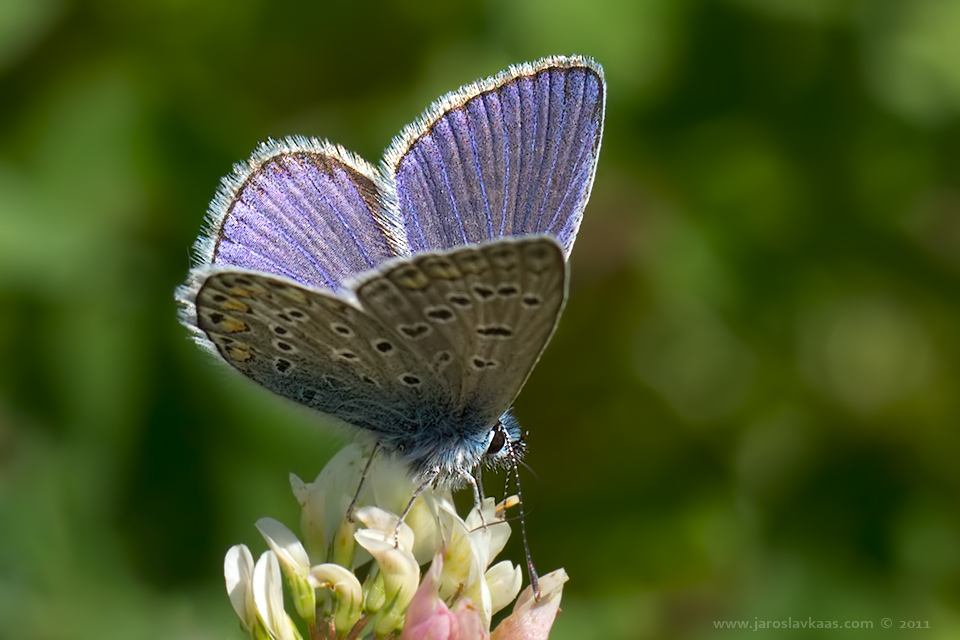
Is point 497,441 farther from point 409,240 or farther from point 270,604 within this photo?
point 270,604

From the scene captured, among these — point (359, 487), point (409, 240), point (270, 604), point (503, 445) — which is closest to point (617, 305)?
point (503, 445)

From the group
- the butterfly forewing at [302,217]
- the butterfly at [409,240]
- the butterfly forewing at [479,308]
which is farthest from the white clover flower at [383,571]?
the butterfly forewing at [302,217]

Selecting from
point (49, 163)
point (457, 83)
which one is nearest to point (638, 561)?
point (457, 83)

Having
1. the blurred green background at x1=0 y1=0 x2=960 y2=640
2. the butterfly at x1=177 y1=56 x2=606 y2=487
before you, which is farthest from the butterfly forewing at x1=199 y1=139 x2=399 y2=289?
the blurred green background at x1=0 y1=0 x2=960 y2=640

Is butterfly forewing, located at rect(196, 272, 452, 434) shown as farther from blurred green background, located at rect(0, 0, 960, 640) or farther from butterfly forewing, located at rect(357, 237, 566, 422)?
blurred green background, located at rect(0, 0, 960, 640)

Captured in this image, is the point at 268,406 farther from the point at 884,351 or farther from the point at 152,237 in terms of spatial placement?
the point at 884,351

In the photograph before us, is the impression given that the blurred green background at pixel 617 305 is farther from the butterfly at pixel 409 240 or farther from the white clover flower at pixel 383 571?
the butterfly at pixel 409 240
